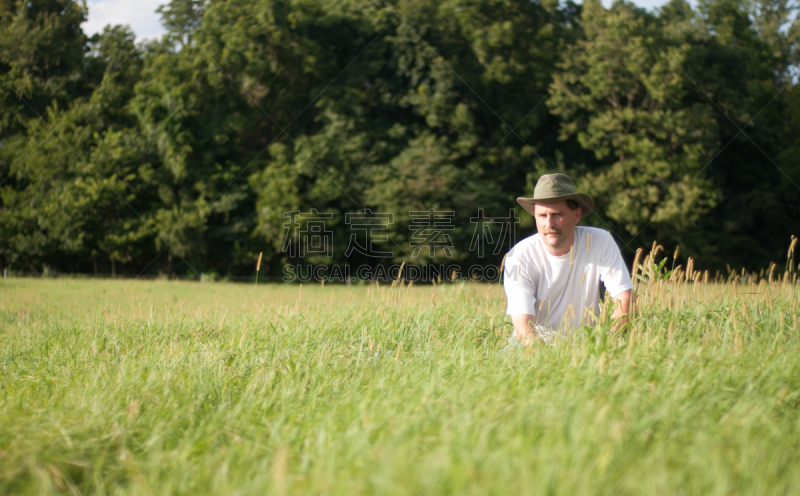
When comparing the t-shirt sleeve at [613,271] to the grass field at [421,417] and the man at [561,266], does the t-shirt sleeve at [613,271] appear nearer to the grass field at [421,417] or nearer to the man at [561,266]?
the man at [561,266]

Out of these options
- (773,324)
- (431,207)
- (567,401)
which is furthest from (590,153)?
(567,401)

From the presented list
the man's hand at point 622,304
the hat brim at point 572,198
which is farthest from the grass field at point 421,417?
the hat brim at point 572,198

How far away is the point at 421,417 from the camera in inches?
107

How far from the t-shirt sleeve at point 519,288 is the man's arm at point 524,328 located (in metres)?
0.03

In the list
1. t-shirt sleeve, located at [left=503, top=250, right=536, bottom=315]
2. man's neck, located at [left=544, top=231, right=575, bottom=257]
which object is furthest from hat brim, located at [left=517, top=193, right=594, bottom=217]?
t-shirt sleeve, located at [left=503, top=250, right=536, bottom=315]

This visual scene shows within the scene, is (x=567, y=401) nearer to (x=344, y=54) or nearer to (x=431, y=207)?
(x=431, y=207)

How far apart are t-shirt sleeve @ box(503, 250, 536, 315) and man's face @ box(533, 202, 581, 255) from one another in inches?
8.4

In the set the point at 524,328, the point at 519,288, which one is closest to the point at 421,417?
the point at 524,328

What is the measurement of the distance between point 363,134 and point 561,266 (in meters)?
19.6

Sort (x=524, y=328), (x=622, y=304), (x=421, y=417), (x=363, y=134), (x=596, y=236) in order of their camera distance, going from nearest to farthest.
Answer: (x=421, y=417) < (x=524, y=328) < (x=622, y=304) < (x=596, y=236) < (x=363, y=134)

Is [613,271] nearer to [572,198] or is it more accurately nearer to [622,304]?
[622,304]

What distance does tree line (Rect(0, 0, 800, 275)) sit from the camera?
2253cm

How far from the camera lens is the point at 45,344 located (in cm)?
557

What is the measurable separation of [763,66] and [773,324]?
2861cm
